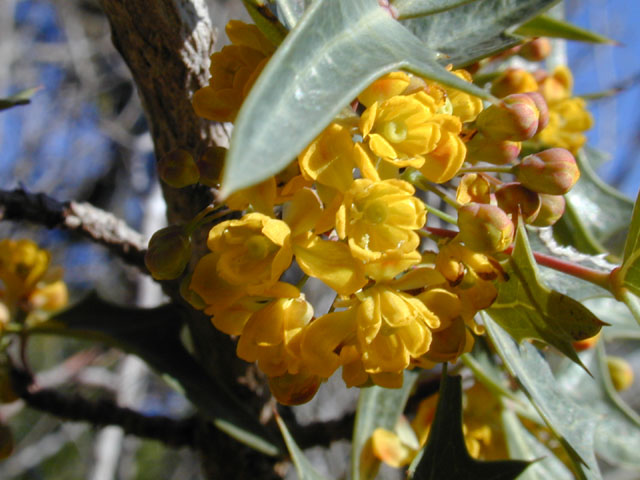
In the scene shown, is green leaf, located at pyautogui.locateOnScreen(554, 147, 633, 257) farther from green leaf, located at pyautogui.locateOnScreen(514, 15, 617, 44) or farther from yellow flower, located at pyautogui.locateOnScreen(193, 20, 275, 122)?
yellow flower, located at pyautogui.locateOnScreen(193, 20, 275, 122)

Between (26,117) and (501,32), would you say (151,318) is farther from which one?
(26,117)

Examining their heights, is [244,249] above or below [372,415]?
above

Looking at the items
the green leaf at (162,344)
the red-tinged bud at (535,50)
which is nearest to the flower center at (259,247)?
the green leaf at (162,344)

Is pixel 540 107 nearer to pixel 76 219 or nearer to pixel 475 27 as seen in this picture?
pixel 475 27

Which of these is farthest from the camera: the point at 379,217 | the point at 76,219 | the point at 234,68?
the point at 76,219

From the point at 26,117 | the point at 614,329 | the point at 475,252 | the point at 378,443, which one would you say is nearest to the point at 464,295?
the point at 475,252

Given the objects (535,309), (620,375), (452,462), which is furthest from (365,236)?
(620,375)
